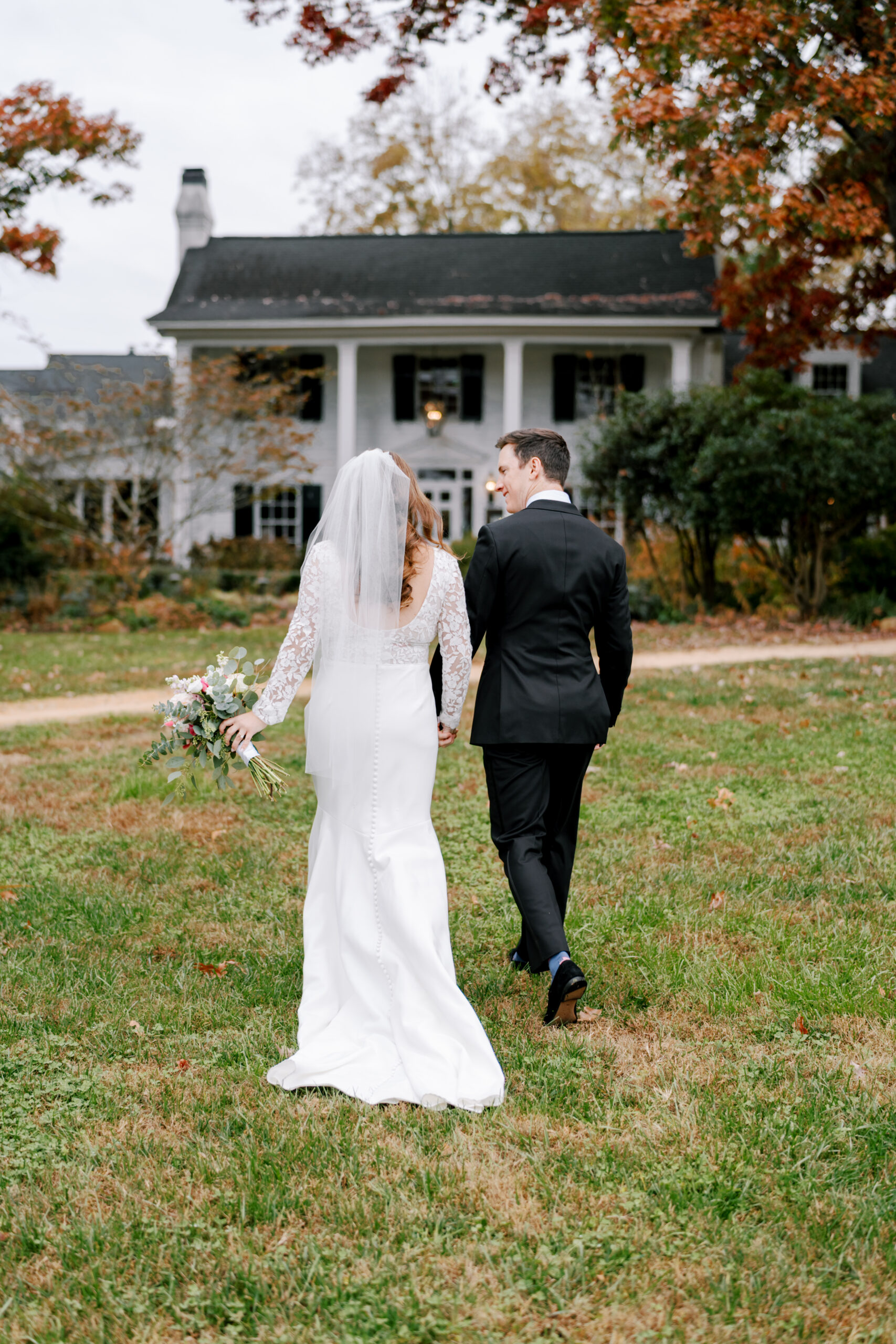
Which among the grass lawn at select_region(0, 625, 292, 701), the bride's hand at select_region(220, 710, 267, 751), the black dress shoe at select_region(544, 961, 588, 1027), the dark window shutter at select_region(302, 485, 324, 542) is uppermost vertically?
the dark window shutter at select_region(302, 485, 324, 542)

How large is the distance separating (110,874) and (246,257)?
22.5 meters

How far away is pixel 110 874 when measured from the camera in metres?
5.43

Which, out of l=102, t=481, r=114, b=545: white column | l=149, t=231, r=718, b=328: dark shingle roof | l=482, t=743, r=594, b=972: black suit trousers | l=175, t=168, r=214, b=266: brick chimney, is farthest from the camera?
l=175, t=168, r=214, b=266: brick chimney

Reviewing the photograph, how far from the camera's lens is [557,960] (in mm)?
3689

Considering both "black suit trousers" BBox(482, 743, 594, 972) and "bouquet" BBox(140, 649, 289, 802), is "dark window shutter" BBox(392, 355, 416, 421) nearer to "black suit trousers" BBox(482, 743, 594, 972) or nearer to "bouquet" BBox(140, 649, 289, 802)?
"black suit trousers" BBox(482, 743, 594, 972)

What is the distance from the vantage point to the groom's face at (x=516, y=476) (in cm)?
386

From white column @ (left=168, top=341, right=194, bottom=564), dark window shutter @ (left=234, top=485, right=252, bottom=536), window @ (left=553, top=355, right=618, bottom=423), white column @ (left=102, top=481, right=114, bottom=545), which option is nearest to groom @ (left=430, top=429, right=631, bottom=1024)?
white column @ (left=168, top=341, right=194, bottom=564)

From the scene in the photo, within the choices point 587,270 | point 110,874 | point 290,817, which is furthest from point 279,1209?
point 587,270

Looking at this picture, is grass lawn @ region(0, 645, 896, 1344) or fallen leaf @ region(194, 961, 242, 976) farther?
fallen leaf @ region(194, 961, 242, 976)

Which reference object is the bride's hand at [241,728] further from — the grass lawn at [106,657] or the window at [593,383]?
the window at [593,383]

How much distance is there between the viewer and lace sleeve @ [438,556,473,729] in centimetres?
356

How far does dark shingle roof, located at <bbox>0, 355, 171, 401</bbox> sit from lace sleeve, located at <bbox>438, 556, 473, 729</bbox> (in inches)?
590

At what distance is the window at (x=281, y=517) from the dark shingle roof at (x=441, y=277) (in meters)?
3.79

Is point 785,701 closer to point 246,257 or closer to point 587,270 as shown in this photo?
point 587,270
